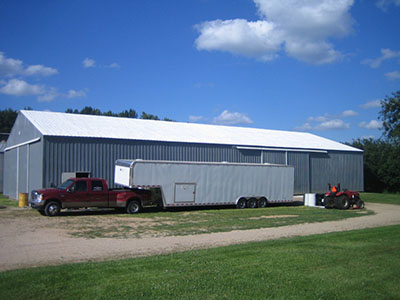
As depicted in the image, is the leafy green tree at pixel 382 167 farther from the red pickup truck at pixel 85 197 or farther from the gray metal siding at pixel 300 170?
the red pickup truck at pixel 85 197

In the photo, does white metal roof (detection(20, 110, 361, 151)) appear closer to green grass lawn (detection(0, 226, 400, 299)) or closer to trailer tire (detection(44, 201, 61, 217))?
trailer tire (detection(44, 201, 61, 217))

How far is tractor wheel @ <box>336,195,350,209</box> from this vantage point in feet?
81.8

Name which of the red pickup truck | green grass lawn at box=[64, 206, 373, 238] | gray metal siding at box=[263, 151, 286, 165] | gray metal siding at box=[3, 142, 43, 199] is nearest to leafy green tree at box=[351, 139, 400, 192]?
gray metal siding at box=[263, 151, 286, 165]

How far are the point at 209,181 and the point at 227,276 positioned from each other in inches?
648

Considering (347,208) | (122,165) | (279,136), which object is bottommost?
(347,208)

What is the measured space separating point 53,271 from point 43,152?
18.0 meters

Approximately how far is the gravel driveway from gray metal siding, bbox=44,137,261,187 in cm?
810

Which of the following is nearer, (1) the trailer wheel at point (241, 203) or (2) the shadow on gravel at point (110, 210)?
(2) the shadow on gravel at point (110, 210)

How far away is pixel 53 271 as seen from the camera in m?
8.38

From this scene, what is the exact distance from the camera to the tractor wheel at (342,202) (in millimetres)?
24944

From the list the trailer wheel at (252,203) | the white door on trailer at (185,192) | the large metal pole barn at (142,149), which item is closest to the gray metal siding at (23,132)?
the large metal pole barn at (142,149)

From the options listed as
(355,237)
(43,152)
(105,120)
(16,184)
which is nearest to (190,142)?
(105,120)

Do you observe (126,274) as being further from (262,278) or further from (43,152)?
(43,152)

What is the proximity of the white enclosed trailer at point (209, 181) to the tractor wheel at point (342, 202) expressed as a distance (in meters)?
3.55
